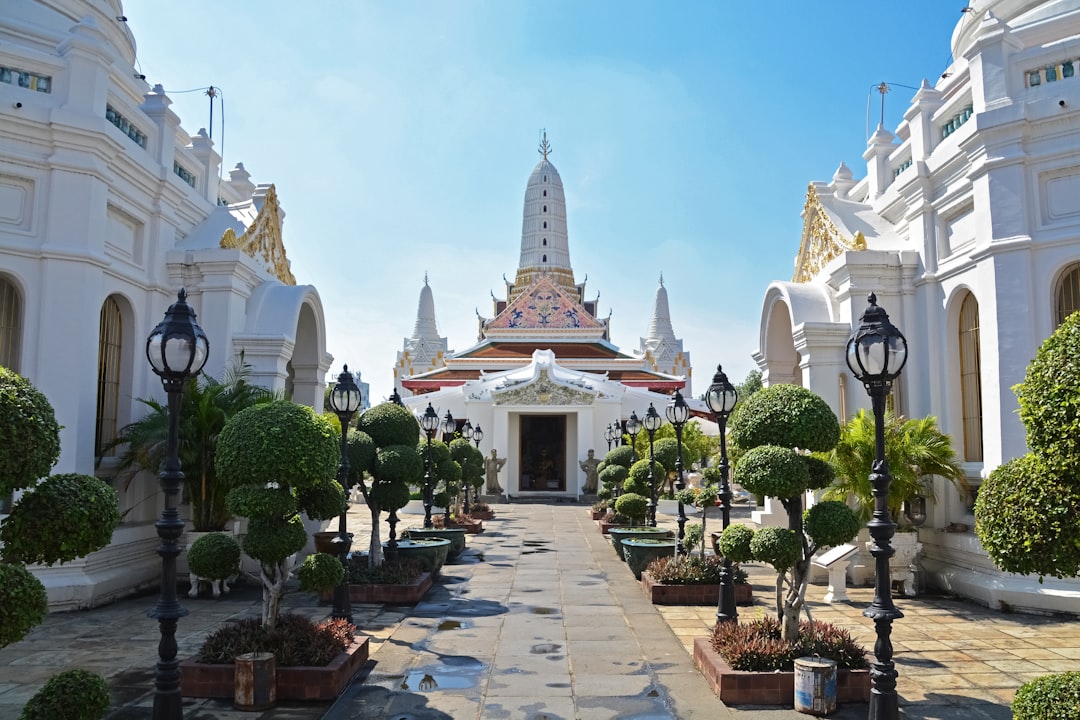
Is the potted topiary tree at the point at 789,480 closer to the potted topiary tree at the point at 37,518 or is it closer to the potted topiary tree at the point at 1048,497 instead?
the potted topiary tree at the point at 1048,497

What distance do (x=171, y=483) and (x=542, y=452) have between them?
33.1 m

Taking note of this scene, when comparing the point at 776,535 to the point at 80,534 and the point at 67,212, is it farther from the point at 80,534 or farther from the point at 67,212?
the point at 67,212

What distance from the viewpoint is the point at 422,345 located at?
55.2 meters

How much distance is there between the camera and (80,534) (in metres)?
4.99

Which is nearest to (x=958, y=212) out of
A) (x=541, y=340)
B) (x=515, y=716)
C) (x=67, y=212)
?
(x=515, y=716)

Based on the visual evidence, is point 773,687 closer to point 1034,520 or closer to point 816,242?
point 1034,520

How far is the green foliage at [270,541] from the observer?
7.09 m

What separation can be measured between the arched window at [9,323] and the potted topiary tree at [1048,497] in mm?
11339

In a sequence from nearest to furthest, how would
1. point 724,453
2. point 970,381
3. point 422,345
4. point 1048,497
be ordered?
point 1048,497, point 724,453, point 970,381, point 422,345

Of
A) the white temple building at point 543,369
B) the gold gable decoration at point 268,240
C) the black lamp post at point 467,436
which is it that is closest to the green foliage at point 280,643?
the gold gable decoration at point 268,240

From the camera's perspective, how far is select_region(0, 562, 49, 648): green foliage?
14.6 feet

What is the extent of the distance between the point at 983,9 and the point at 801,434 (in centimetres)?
962

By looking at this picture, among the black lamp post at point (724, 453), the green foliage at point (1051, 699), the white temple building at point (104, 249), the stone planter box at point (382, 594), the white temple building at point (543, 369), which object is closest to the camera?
the green foliage at point (1051, 699)

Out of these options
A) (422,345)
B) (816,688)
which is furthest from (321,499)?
(422,345)
